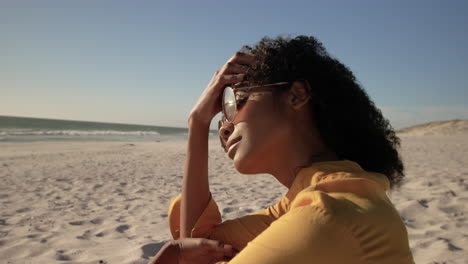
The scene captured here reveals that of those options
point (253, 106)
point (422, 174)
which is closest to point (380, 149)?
point (253, 106)

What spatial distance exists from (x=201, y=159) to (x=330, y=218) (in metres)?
1.04

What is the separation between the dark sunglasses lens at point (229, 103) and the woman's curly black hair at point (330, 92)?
4.1 inches

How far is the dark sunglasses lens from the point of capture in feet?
4.70

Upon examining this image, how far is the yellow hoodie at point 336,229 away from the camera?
2.55 ft

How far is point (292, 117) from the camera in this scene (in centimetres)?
134

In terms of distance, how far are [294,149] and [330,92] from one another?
0.28 metres

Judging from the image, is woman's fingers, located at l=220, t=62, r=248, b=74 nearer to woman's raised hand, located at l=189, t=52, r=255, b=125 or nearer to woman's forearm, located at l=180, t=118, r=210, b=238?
woman's raised hand, located at l=189, t=52, r=255, b=125

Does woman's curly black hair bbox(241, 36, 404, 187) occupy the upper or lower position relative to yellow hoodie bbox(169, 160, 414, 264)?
upper

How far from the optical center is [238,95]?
55.9 inches

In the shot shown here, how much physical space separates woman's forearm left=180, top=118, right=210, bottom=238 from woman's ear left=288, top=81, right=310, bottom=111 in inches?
21.6

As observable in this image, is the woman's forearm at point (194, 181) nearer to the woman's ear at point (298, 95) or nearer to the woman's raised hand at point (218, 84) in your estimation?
the woman's raised hand at point (218, 84)

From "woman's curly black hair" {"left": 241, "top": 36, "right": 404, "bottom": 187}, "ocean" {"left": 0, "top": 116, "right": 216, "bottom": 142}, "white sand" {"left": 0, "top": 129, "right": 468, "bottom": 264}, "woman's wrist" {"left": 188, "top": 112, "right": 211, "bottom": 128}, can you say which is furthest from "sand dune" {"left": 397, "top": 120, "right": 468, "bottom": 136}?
"woman's wrist" {"left": 188, "top": 112, "right": 211, "bottom": 128}

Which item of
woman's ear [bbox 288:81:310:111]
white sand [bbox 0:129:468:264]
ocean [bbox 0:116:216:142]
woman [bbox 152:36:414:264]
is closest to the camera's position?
woman [bbox 152:36:414:264]

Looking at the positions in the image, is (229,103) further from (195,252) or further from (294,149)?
(195,252)
